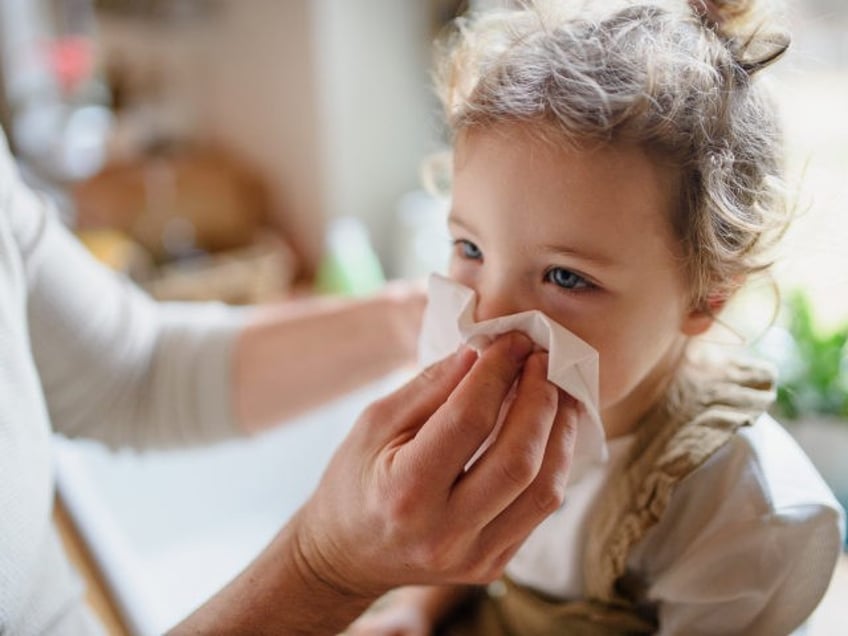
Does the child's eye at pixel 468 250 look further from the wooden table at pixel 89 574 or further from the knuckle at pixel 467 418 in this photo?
the wooden table at pixel 89 574

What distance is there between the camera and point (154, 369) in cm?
92

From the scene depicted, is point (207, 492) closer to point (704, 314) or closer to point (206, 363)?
point (206, 363)

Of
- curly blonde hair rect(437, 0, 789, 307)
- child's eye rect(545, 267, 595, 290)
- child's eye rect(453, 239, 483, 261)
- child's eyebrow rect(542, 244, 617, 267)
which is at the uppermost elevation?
curly blonde hair rect(437, 0, 789, 307)

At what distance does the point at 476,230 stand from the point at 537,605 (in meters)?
0.34

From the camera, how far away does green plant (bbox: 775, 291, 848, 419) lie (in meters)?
0.89

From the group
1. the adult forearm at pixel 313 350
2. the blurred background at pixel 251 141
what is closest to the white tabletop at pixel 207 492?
the blurred background at pixel 251 141

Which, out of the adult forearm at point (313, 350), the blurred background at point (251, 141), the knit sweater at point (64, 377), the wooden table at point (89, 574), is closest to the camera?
the knit sweater at point (64, 377)

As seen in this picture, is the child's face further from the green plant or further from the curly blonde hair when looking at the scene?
the green plant

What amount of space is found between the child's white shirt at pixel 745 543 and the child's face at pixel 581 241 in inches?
3.9

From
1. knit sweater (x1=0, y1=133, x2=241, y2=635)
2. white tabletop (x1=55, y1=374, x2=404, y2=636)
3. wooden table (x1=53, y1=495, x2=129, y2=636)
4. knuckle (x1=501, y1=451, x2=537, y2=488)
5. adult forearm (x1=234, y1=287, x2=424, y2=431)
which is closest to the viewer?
knuckle (x1=501, y1=451, x2=537, y2=488)

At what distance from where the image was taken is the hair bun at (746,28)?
60 centimetres

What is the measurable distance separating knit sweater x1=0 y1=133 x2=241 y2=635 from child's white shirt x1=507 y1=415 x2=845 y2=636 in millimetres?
473

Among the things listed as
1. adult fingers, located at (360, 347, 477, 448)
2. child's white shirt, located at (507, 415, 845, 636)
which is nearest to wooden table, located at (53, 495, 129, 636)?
adult fingers, located at (360, 347, 477, 448)

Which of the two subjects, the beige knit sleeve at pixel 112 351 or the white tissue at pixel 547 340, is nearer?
the white tissue at pixel 547 340
